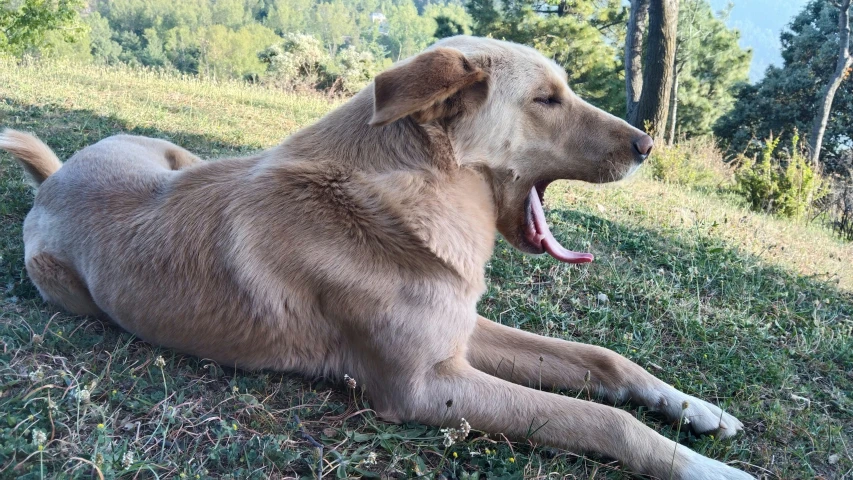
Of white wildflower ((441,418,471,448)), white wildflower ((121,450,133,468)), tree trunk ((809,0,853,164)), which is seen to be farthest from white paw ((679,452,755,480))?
tree trunk ((809,0,853,164))

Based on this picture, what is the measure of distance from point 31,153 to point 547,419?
132 inches

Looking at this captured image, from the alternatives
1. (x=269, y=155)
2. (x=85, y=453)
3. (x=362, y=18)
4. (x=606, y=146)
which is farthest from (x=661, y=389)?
(x=362, y=18)

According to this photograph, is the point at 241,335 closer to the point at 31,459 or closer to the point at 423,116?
the point at 31,459

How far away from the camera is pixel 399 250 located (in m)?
2.18

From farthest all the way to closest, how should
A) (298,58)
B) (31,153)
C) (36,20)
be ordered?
(298,58) < (36,20) < (31,153)

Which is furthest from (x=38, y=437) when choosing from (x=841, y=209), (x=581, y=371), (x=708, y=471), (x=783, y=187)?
(x=841, y=209)

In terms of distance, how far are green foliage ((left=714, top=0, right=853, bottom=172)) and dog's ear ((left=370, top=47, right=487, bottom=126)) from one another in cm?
2125

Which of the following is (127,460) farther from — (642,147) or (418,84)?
(642,147)

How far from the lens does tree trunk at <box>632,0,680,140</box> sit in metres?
10.0

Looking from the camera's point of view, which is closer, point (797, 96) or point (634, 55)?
point (634, 55)

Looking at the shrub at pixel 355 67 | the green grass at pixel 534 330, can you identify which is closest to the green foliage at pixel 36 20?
the shrub at pixel 355 67

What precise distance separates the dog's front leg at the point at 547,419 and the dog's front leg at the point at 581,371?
28cm

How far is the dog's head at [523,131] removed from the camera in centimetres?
233

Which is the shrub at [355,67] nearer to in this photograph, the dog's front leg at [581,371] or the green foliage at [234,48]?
the dog's front leg at [581,371]
